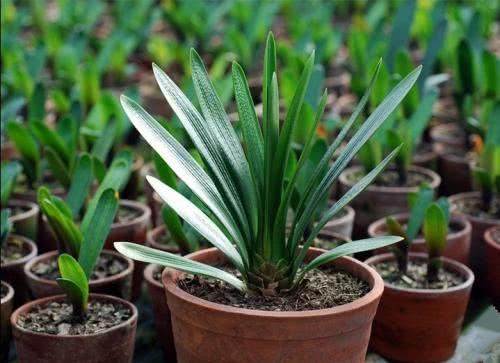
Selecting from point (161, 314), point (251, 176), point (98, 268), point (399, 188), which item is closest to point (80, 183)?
point (98, 268)

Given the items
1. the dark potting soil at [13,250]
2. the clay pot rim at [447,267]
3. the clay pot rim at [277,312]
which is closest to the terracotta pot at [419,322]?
the clay pot rim at [447,267]

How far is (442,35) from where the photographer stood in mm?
3439

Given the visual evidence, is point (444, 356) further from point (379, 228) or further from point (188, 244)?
point (188, 244)

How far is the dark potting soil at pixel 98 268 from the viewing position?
8.03 ft

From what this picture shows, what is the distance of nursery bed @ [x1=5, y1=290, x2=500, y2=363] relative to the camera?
241cm

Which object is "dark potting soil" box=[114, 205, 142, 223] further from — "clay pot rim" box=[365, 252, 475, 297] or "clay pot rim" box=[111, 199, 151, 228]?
"clay pot rim" box=[365, 252, 475, 297]

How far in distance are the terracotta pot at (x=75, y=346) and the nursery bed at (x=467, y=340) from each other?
1.03 ft

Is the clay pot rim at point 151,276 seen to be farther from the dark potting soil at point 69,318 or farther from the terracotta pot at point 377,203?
the terracotta pot at point 377,203

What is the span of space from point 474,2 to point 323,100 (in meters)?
3.94

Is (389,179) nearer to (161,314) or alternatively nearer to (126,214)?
(126,214)

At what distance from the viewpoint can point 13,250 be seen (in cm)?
262

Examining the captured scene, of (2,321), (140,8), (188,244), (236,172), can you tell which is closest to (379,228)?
(188,244)

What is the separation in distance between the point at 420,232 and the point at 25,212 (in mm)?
1173

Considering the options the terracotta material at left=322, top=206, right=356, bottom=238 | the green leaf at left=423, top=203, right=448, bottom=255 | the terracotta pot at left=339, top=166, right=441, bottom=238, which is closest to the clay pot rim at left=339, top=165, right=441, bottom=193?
the terracotta pot at left=339, top=166, right=441, bottom=238
